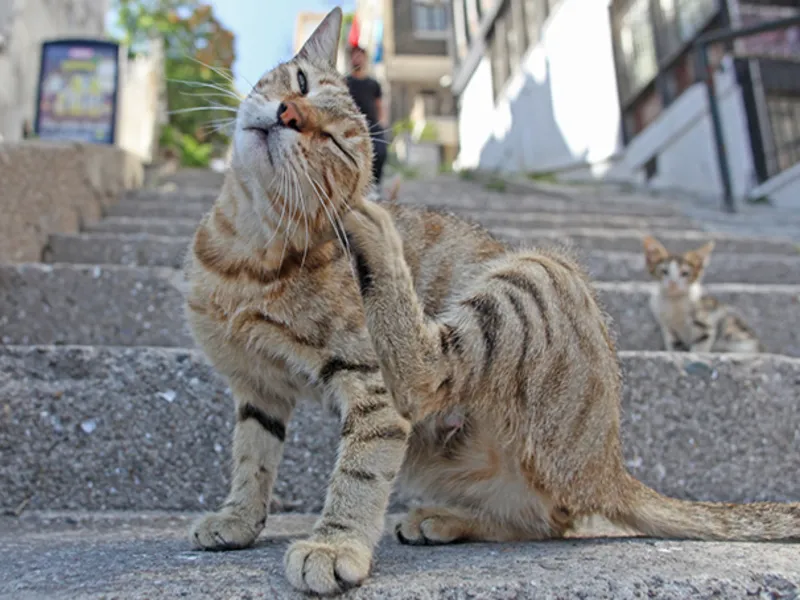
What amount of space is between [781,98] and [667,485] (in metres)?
7.18

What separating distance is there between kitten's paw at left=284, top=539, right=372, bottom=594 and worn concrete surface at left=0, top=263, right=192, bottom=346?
1644 mm

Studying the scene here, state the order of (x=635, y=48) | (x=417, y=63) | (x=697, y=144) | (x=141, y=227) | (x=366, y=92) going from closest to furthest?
(x=141, y=227) < (x=366, y=92) < (x=697, y=144) < (x=635, y=48) < (x=417, y=63)

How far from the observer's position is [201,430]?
6.60ft

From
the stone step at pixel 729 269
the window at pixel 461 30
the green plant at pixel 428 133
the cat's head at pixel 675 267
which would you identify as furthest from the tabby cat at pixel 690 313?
the window at pixel 461 30

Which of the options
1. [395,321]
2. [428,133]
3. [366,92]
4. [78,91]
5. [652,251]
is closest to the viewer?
[395,321]

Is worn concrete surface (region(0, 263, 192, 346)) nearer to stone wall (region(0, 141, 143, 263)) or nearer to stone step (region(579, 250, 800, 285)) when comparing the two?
stone wall (region(0, 141, 143, 263))

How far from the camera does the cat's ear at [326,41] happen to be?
1.87 metres

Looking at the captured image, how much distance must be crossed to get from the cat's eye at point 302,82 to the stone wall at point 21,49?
532cm

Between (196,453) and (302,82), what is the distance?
1.03 m

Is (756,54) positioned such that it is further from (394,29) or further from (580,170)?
(394,29)

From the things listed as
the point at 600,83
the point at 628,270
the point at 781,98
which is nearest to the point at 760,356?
the point at 628,270

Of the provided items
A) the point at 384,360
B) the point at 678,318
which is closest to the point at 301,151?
the point at 384,360

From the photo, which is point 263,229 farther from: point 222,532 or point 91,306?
point 91,306

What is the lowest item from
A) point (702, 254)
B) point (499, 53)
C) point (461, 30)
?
point (702, 254)
